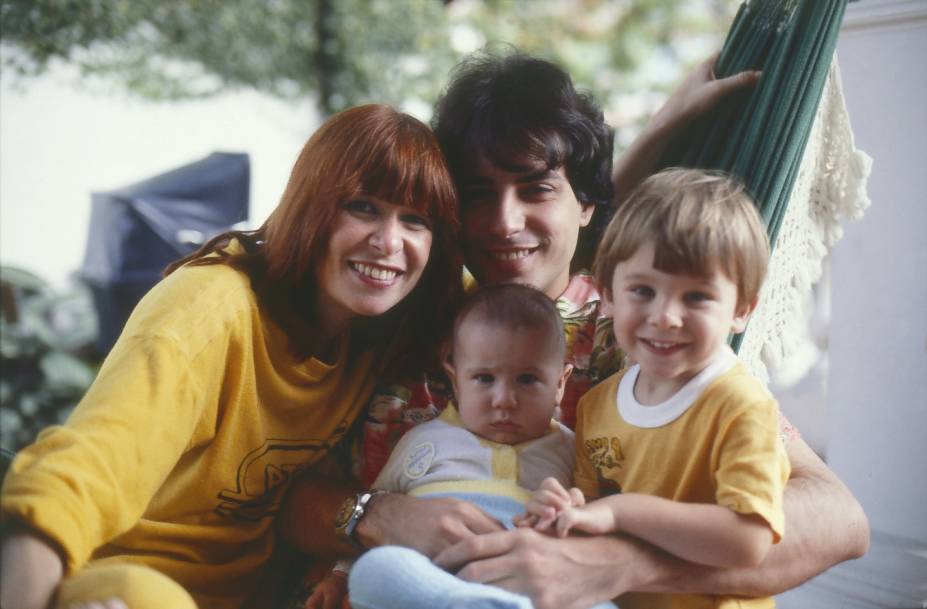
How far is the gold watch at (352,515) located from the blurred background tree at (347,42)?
415cm

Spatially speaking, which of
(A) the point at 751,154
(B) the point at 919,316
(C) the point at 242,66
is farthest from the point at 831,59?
(C) the point at 242,66

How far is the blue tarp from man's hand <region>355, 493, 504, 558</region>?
3536 mm

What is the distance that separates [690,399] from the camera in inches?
40.9

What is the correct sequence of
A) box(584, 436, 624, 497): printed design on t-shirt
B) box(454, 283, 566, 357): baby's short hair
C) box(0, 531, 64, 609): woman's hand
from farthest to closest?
box(454, 283, 566, 357): baby's short hair → box(584, 436, 624, 497): printed design on t-shirt → box(0, 531, 64, 609): woman's hand

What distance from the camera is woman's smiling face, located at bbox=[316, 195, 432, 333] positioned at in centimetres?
124

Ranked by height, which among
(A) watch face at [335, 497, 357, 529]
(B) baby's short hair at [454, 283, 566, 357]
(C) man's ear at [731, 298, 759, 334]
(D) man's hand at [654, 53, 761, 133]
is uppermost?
(D) man's hand at [654, 53, 761, 133]

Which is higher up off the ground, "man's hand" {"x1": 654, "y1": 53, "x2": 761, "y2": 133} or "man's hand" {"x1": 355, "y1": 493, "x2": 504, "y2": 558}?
"man's hand" {"x1": 654, "y1": 53, "x2": 761, "y2": 133}

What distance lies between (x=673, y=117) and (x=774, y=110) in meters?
0.22

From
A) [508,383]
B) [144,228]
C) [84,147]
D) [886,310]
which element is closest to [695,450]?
[508,383]

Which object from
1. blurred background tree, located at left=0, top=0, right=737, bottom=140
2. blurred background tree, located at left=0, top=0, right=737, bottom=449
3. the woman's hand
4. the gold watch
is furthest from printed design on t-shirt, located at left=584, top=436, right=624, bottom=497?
blurred background tree, located at left=0, top=0, right=737, bottom=140

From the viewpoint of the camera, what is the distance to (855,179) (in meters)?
1.67

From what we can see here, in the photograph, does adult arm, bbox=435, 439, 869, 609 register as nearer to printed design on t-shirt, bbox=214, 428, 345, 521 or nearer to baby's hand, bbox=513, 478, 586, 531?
baby's hand, bbox=513, 478, 586, 531

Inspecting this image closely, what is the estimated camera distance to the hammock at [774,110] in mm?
1438

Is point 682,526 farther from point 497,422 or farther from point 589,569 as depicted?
point 497,422
